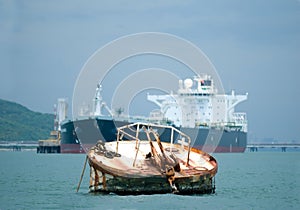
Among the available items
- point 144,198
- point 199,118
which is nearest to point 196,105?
point 199,118

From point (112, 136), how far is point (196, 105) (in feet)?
91.7

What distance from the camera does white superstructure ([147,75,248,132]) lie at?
11162 cm

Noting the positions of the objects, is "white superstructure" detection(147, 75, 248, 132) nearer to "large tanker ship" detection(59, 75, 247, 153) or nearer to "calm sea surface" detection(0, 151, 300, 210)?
"large tanker ship" detection(59, 75, 247, 153)

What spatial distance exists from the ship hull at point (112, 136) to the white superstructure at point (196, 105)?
214 cm

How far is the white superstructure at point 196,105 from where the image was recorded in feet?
366

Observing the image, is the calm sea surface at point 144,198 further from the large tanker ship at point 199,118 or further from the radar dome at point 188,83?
the radar dome at point 188,83

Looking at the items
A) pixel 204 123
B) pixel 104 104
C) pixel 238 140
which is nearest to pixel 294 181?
pixel 104 104

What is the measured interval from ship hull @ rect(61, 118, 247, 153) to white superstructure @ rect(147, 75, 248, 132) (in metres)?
2.14

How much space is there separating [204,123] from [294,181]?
61.2 meters

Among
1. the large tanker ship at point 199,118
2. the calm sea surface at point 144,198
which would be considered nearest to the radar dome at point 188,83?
the large tanker ship at point 199,118

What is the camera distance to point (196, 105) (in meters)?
114

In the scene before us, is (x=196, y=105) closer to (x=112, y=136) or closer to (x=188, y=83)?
(x=188, y=83)

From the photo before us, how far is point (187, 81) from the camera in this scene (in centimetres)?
11331

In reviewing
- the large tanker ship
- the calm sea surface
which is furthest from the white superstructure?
the calm sea surface
